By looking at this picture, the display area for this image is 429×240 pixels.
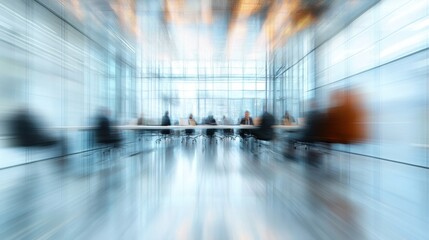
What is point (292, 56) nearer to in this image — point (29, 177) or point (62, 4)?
point (62, 4)

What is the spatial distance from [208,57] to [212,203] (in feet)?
48.9

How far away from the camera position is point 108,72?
10.1 meters

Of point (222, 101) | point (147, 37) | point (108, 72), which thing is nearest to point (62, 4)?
point (108, 72)

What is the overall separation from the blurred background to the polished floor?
1.28 ft

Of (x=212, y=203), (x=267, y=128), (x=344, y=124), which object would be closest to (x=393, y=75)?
(x=344, y=124)

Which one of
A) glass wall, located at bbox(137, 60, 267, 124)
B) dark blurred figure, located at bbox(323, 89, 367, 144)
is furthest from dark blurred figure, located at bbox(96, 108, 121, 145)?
glass wall, located at bbox(137, 60, 267, 124)

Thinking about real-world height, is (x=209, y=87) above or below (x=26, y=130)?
above

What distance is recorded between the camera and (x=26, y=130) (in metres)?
3.93

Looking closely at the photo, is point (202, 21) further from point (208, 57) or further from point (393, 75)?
point (393, 75)

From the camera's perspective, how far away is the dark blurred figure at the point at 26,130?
385cm

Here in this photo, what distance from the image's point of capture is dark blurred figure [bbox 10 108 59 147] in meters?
3.85

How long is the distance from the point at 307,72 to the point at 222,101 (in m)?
7.65

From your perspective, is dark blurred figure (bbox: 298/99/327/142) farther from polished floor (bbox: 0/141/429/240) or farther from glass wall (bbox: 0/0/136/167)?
glass wall (bbox: 0/0/136/167)

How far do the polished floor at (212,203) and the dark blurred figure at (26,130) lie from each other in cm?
55
